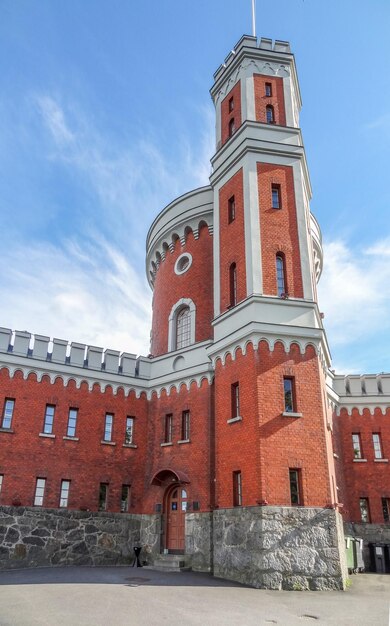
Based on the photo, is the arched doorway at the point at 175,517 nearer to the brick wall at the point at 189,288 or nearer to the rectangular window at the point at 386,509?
the brick wall at the point at 189,288

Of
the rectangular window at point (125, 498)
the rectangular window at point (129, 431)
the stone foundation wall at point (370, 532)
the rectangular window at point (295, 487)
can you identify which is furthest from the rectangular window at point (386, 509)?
the rectangular window at point (129, 431)

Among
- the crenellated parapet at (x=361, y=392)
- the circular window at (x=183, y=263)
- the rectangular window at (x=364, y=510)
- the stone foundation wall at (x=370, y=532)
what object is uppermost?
the circular window at (x=183, y=263)

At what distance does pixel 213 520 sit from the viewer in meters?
16.5

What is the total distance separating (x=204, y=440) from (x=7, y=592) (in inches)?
333

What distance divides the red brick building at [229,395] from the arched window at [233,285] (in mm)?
85

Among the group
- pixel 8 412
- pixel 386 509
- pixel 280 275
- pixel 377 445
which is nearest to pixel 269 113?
pixel 280 275

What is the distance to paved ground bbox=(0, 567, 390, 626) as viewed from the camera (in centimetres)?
910

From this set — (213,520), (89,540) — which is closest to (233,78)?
(213,520)

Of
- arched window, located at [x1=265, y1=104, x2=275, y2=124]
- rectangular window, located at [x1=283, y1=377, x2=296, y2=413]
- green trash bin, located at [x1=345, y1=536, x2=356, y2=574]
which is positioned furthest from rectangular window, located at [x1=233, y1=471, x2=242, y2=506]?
arched window, located at [x1=265, y1=104, x2=275, y2=124]

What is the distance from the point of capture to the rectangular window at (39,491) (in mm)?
18366

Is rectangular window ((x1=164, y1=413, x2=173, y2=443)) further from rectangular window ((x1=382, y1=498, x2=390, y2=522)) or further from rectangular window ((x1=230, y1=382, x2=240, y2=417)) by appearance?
rectangular window ((x1=382, y1=498, x2=390, y2=522))

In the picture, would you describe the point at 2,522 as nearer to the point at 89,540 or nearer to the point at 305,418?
the point at 89,540

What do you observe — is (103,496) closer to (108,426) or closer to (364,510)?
(108,426)

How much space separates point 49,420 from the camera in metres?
Answer: 19.6
